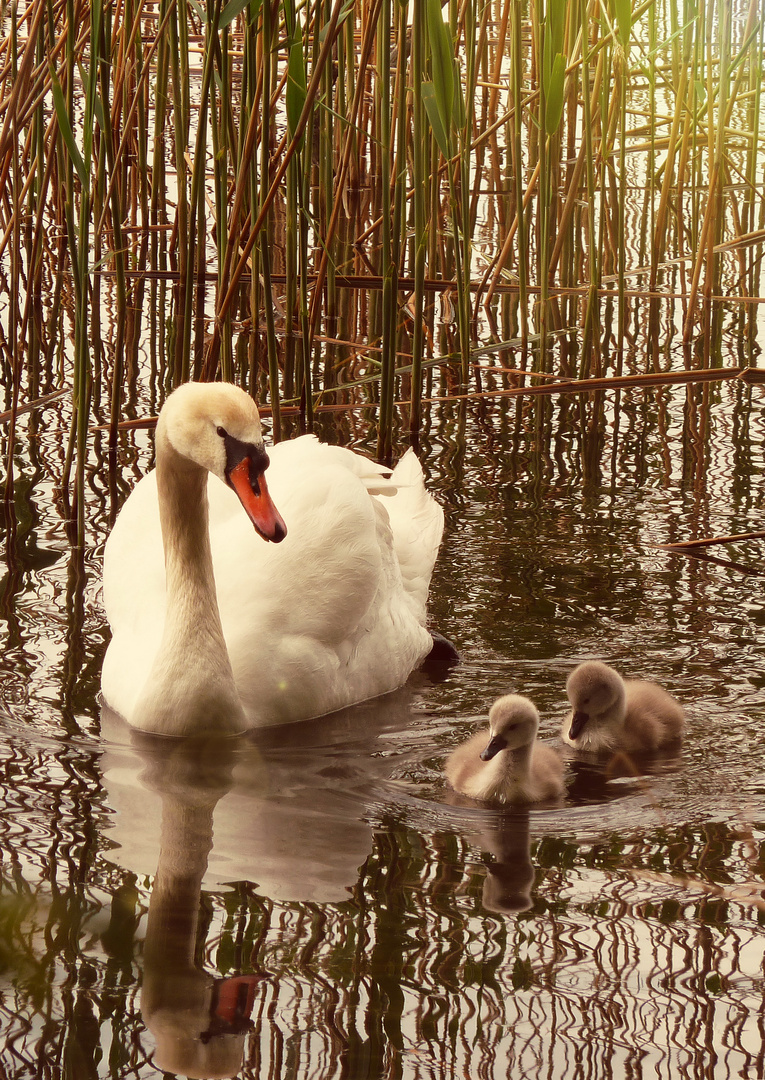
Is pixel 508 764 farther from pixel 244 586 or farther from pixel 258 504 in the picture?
pixel 244 586

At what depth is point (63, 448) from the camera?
645 centimetres

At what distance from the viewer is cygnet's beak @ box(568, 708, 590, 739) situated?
418 cm

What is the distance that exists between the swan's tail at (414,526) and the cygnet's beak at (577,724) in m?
1.05

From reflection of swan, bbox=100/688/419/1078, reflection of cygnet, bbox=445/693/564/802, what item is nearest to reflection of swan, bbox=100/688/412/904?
reflection of swan, bbox=100/688/419/1078

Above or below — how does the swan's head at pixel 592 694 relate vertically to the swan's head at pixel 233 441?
below

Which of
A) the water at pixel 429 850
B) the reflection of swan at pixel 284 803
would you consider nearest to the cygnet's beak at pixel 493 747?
the water at pixel 429 850

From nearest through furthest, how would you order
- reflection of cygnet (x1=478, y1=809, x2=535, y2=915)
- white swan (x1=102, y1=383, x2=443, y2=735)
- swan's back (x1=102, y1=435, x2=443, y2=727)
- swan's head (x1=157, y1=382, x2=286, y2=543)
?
reflection of cygnet (x1=478, y1=809, x2=535, y2=915), swan's head (x1=157, y1=382, x2=286, y2=543), white swan (x1=102, y1=383, x2=443, y2=735), swan's back (x1=102, y1=435, x2=443, y2=727)

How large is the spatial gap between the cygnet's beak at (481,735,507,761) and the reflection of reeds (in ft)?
6.67

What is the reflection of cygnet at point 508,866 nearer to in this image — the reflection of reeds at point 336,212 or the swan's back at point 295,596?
the swan's back at point 295,596

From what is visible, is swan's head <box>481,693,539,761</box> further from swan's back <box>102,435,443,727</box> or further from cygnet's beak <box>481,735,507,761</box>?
swan's back <box>102,435,443,727</box>

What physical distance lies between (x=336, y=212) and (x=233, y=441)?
255cm

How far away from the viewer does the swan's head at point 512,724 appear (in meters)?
3.89

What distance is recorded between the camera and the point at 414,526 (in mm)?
5441

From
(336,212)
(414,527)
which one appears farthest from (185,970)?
(336,212)
